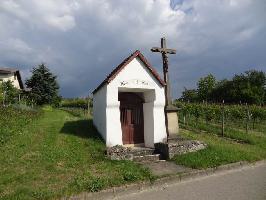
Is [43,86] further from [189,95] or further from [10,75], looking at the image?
[189,95]

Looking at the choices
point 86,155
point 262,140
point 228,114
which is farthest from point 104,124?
point 228,114

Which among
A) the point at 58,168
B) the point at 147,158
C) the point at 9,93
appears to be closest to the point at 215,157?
the point at 147,158

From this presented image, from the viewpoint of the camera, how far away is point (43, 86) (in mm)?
45750

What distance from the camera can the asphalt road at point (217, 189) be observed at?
8277 mm

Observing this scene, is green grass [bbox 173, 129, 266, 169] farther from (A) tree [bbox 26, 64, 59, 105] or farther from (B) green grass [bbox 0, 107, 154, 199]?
(A) tree [bbox 26, 64, 59, 105]

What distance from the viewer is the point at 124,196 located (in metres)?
8.88

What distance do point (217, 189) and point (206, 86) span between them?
228 feet

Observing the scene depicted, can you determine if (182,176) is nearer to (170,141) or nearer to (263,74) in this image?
(170,141)

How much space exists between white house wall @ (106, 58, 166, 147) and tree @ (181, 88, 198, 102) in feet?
207

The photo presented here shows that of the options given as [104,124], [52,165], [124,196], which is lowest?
[124,196]

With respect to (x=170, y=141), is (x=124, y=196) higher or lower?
lower

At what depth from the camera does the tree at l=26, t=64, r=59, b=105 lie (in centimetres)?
4534

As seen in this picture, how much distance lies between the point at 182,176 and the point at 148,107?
17.9ft

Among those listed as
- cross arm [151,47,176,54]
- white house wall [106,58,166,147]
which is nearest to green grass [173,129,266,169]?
white house wall [106,58,166,147]
